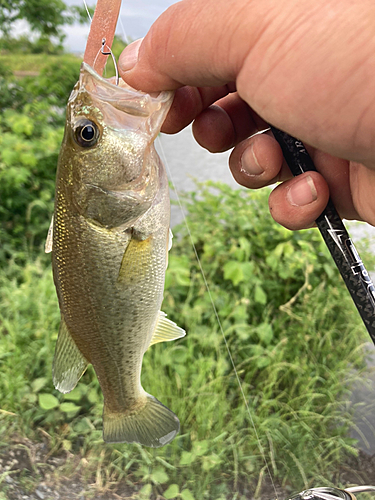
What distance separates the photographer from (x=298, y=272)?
2537 mm

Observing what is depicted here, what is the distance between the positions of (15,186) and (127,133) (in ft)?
7.49

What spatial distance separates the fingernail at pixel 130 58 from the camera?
3.05 ft

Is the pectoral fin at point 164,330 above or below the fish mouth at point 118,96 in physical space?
below

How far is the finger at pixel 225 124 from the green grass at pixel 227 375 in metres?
1.05

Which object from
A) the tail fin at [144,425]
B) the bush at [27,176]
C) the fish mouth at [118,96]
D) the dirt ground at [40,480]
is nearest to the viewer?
the fish mouth at [118,96]

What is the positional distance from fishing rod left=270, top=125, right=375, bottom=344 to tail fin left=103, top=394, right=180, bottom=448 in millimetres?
469

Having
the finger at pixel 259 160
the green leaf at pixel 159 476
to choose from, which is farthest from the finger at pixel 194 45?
the green leaf at pixel 159 476

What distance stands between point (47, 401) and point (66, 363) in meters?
Answer: 1.21

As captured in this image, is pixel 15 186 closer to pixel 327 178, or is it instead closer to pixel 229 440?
pixel 229 440

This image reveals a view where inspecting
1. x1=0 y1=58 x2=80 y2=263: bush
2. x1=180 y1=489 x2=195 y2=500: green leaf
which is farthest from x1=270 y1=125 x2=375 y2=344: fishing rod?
x1=0 y1=58 x2=80 y2=263: bush

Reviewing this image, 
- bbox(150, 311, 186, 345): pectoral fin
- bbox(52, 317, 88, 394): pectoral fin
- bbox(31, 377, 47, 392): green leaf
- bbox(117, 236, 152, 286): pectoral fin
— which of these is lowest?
bbox(31, 377, 47, 392): green leaf

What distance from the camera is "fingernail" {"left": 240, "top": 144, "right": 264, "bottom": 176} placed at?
46.2 inches

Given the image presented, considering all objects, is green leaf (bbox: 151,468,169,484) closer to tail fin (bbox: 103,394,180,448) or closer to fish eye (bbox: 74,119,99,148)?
tail fin (bbox: 103,394,180,448)

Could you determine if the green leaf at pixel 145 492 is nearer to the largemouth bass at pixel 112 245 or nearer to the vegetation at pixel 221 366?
the vegetation at pixel 221 366
